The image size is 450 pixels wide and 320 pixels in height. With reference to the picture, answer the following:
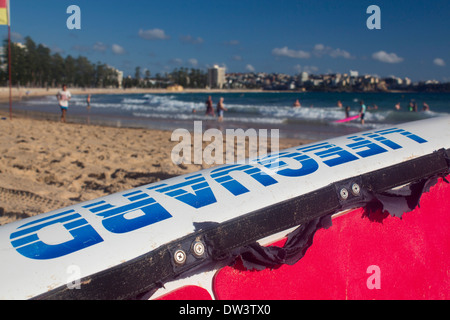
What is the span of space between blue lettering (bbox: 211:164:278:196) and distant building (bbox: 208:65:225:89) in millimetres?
143061

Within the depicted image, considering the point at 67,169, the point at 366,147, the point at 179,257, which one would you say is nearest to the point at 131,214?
the point at 179,257

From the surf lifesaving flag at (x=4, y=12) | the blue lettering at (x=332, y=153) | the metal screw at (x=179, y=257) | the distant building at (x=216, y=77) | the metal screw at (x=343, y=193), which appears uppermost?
the distant building at (x=216, y=77)

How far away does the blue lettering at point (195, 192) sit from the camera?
4.43 ft

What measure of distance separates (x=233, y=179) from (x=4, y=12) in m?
11.2

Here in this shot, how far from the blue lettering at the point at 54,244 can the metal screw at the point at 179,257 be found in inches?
9.2

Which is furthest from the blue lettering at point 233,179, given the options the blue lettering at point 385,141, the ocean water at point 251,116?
the ocean water at point 251,116

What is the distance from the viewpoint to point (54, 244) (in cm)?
110

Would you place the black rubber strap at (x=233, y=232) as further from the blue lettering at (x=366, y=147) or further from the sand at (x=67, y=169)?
the sand at (x=67, y=169)

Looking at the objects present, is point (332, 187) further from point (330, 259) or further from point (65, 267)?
point (65, 267)

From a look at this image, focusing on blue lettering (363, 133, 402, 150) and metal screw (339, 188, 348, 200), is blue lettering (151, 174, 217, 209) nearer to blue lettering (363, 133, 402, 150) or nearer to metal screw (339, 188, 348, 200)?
metal screw (339, 188, 348, 200)
